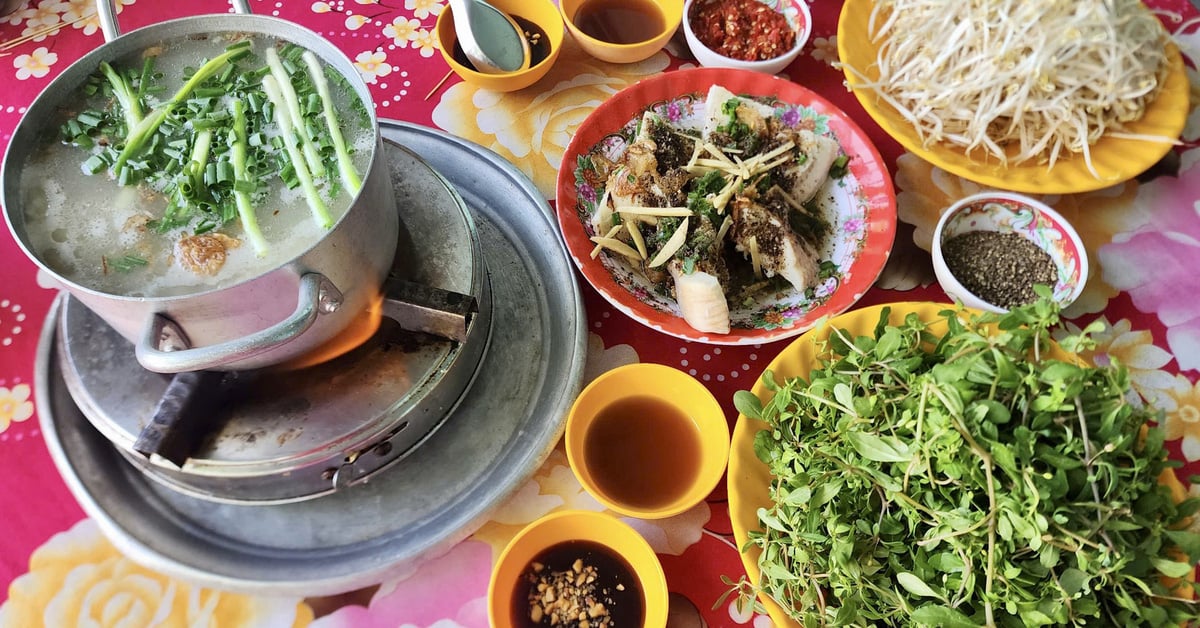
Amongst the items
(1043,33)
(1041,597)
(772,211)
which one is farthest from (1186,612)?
(1043,33)

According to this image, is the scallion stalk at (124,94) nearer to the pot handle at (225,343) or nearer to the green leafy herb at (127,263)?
the green leafy herb at (127,263)

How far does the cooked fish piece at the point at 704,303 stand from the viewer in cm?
129

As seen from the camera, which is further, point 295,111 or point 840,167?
point 840,167

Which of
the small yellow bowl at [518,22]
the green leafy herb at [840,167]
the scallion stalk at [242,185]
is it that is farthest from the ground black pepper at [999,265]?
the scallion stalk at [242,185]

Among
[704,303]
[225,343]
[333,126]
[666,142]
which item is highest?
[333,126]

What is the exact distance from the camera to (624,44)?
1769 mm

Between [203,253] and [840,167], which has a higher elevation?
[203,253]

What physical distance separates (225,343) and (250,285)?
0.28 feet

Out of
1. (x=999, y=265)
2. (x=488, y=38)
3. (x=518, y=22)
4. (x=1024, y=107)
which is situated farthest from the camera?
(x=518, y=22)

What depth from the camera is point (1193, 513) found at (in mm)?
989

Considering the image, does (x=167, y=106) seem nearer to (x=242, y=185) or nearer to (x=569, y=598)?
(x=242, y=185)

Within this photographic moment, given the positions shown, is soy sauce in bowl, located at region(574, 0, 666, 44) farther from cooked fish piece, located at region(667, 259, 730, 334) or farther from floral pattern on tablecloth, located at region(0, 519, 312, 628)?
floral pattern on tablecloth, located at region(0, 519, 312, 628)

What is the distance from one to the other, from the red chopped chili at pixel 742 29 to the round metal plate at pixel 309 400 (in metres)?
0.92

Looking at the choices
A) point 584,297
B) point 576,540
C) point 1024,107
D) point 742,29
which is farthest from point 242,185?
point 1024,107
